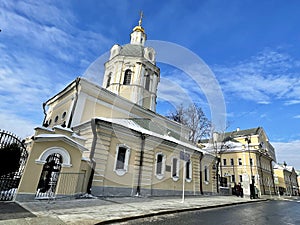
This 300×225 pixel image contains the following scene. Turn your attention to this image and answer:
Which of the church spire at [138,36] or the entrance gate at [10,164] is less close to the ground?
the church spire at [138,36]

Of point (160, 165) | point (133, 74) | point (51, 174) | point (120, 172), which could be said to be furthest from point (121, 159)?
point (133, 74)

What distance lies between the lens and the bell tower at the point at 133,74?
25.3 meters

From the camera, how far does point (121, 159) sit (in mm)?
13969

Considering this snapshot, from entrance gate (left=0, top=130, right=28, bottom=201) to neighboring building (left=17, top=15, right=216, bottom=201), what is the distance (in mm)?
746

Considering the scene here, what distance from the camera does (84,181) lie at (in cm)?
1124

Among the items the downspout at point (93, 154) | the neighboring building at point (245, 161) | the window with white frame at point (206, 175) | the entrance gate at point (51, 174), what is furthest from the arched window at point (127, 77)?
the neighboring building at point (245, 161)

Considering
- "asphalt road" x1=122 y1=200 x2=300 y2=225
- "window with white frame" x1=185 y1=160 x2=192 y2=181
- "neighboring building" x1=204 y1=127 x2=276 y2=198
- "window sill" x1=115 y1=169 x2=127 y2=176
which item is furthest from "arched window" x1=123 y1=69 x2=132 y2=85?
"neighboring building" x1=204 y1=127 x2=276 y2=198

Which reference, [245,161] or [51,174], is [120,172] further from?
[245,161]

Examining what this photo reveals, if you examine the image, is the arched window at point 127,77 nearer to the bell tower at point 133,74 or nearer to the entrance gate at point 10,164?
the bell tower at point 133,74

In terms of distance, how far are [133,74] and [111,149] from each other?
14881mm

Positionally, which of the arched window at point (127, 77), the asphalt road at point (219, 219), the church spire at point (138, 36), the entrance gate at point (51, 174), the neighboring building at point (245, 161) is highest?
the church spire at point (138, 36)

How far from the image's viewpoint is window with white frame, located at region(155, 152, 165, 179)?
Answer: 1606 centimetres

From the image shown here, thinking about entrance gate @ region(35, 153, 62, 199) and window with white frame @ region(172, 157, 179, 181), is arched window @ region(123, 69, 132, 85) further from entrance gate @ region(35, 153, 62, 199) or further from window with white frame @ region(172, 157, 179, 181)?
entrance gate @ region(35, 153, 62, 199)

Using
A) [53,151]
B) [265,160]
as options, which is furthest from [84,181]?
[265,160]
